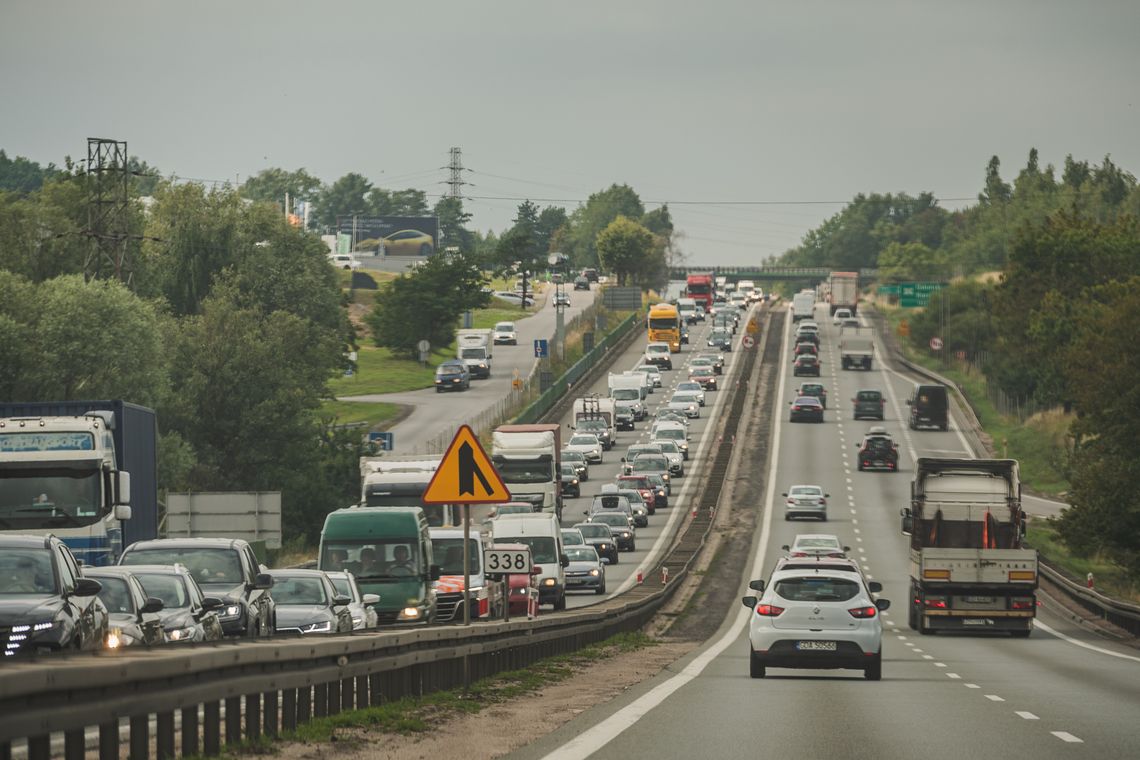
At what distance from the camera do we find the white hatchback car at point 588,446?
8756 cm

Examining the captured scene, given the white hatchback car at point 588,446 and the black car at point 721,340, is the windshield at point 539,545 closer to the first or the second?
the white hatchback car at point 588,446

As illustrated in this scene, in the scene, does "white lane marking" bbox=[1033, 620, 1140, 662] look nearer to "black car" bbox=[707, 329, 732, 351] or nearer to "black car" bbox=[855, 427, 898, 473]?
"black car" bbox=[855, 427, 898, 473]

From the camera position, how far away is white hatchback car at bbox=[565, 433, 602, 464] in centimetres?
8756

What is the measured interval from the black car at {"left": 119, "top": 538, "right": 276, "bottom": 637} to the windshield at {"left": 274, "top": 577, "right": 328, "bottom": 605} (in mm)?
1276

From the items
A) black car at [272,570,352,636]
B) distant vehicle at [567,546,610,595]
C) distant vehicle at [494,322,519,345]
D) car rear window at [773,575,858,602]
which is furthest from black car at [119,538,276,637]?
distant vehicle at [494,322,519,345]

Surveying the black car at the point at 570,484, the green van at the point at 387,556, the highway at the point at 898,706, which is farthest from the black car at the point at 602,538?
the green van at the point at 387,556

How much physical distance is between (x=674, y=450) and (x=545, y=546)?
4084 centimetres

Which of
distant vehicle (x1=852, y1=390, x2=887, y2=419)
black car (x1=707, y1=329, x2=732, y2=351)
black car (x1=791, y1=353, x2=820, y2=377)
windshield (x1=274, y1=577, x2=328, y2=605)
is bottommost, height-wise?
windshield (x1=274, y1=577, x2=328, y2=605)

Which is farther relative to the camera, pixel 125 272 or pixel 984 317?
pixel 984 317

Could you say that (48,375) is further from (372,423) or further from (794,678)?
(794,678)

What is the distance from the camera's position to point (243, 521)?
164 ft

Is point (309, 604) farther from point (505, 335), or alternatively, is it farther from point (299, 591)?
point (505, 335)

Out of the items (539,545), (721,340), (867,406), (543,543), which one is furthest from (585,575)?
(721,340)

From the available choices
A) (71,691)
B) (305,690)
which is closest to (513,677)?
(305,690)
